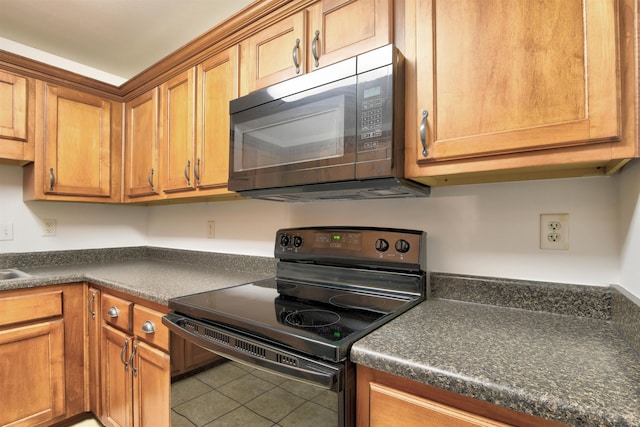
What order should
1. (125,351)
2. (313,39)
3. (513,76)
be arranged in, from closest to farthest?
(513,76) → (313,39) → (125,351)

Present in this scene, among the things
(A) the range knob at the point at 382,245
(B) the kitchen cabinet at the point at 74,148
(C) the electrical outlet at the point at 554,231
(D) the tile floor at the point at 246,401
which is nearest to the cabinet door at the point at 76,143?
(B) the kitchen cabinet at the point at 74,148

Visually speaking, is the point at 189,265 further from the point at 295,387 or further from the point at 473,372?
the point at 473,372

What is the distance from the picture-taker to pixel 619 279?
926mm

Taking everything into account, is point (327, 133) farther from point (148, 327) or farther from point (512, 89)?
point (148, 327)

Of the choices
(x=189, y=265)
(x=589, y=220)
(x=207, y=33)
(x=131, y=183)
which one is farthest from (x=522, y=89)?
(x=131, y=183)

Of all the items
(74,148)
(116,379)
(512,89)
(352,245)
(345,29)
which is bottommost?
(116,379)

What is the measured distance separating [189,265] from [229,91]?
4.01 ft

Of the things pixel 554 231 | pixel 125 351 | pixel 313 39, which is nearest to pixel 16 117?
pixel 125 351

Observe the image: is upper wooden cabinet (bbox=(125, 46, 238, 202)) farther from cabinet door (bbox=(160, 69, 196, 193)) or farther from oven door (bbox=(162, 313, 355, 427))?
oven door (bbox=(162, 313, 355, 427))

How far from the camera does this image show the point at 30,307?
1.56m

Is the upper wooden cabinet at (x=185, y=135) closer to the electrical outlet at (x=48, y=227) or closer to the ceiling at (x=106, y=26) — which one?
the ceiling at (x=106, y=26)

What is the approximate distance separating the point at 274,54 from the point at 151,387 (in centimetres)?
151

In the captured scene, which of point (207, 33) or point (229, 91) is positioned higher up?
point (207, 33)

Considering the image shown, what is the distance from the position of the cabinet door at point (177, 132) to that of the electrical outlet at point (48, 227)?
973 mm
